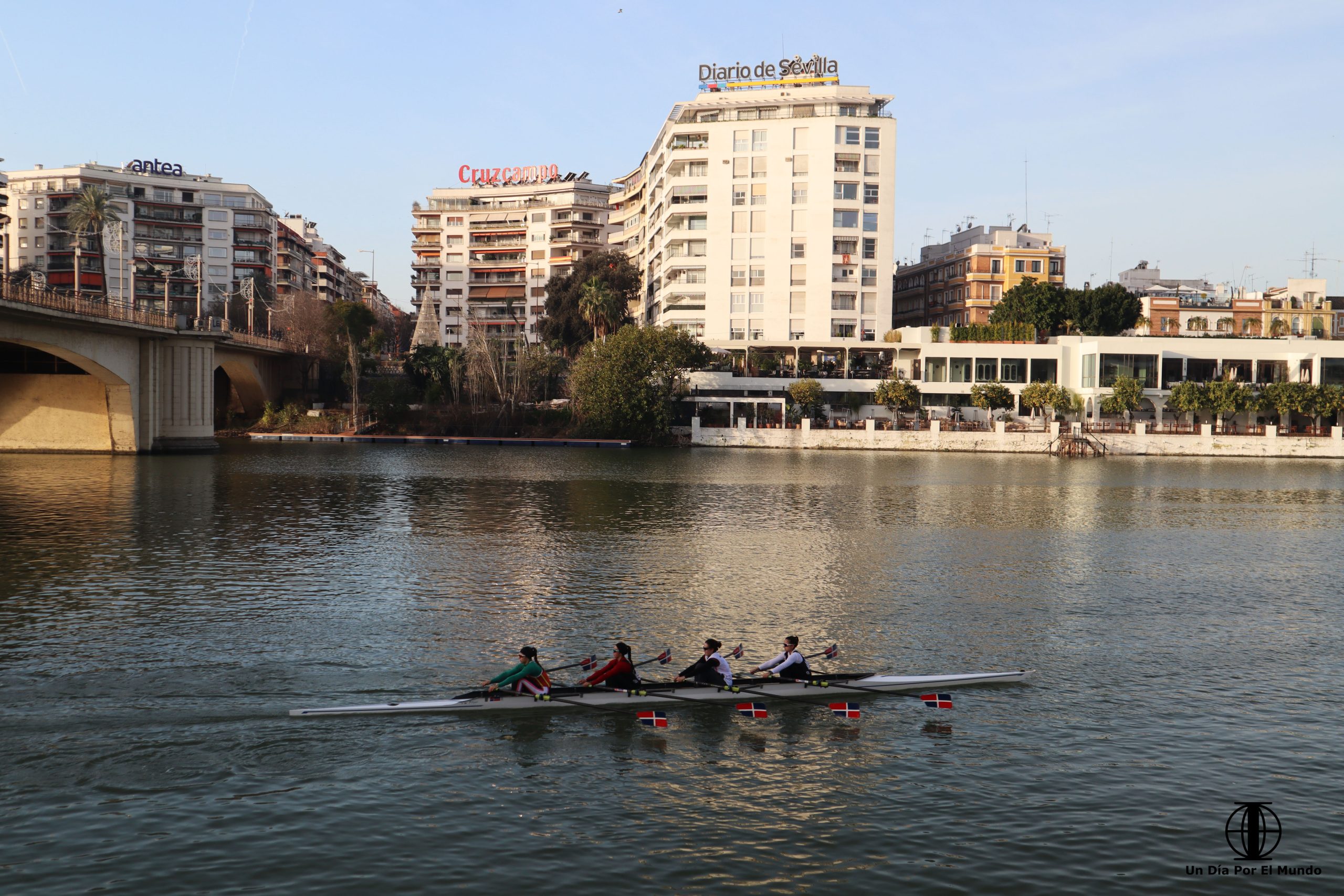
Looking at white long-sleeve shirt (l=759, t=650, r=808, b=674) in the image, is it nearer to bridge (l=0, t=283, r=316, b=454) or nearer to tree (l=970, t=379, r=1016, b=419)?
bridge (l=0, t=283, r=316, b=454)

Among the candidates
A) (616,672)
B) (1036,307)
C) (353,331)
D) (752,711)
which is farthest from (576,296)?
(752,711)

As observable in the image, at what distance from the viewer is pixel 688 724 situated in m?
20.6

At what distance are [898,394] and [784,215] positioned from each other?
2769cm

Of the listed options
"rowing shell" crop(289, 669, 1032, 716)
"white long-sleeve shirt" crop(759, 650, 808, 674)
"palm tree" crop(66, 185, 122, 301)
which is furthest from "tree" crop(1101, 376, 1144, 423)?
"palm tree" crop(66, 185, 122, 301)

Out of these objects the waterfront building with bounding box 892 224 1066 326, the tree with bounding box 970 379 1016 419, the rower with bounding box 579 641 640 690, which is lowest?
the rower with bounding box 579 641 640 690

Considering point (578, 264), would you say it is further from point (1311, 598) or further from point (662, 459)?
point (1311, 598)

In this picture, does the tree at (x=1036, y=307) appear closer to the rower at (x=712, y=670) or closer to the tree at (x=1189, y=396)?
the tree at (x=1189, y=396)

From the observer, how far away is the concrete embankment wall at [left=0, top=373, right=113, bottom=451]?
86.0 m

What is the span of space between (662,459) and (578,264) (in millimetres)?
62129

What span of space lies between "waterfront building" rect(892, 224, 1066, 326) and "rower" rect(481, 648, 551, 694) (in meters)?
132

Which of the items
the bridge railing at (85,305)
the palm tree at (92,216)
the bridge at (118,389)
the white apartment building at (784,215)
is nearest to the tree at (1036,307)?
the white apartment building at (784,215)

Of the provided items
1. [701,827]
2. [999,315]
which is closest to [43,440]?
[701,827]

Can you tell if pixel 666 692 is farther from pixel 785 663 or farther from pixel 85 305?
pixel 85 305

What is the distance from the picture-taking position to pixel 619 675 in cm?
2127
